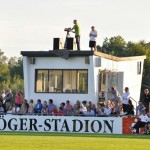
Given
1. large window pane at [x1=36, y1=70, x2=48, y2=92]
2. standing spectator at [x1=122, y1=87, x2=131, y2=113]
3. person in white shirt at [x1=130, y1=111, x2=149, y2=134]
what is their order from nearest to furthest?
person in white shirt at [x1=130, y1=111, x2=149, y2=134] < standing spectator at [x1=122, y1=87, x2=131, y2=113] < large window pane at [x1=36, y1=70, x2=48, y2=92]

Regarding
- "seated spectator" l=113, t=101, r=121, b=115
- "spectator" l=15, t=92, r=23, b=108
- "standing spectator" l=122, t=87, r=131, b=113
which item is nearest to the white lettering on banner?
"seated spectator" l=113, t=101, r=121, b=115

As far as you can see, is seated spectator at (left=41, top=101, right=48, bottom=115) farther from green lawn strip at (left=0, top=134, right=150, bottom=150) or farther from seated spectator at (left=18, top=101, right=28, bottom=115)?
green lawn strip at (left=0, top=134, right=150, bottom=150)

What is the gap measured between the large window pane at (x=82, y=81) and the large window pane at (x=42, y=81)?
179cm

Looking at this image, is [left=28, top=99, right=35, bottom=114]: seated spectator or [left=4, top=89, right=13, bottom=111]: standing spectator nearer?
Answer: [left=28, top=99, right=35, bottom=114]: seated spectator

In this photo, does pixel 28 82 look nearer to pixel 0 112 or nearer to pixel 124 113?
pixel 0 112

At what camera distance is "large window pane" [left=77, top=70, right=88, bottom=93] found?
42.1 meters

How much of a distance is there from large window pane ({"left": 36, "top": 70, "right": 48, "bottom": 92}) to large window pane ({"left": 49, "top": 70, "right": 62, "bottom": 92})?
0.75 ft

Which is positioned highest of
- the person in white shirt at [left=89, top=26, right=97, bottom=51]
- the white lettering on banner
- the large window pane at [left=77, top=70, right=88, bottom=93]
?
the person in white shirt at [left=89, top=26, right=97, bottom=51]

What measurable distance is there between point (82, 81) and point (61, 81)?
1102 mm

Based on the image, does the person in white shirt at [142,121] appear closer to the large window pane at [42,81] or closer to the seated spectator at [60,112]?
the seated spectator at [60,112]

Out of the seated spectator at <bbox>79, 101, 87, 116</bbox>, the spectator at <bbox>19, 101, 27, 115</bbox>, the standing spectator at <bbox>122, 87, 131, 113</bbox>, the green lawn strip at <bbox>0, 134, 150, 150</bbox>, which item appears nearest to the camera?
the green lawn strip at <bbox>0, 134, 150, 150</bbox>

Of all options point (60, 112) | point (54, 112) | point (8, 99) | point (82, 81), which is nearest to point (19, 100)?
point (8, 99)

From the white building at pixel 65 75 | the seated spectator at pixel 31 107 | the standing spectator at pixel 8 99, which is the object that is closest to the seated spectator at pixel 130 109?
the white building at pixel 65 75

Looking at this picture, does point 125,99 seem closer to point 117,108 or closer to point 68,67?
point 117,108
